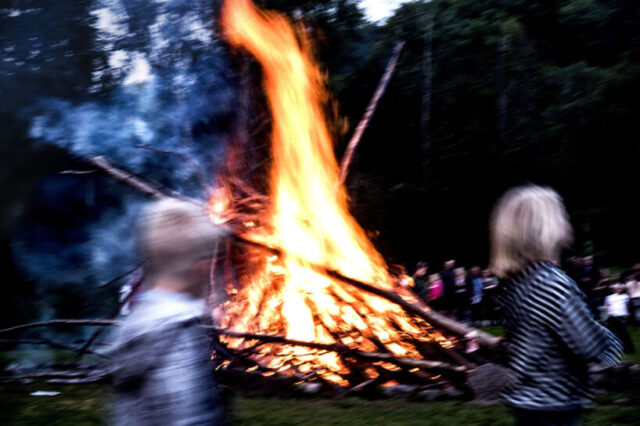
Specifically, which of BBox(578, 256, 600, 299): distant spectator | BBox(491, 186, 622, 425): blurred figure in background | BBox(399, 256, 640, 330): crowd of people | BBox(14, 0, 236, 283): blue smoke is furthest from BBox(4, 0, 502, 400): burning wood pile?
BBox(578, 256, 600, 299): distant spectator

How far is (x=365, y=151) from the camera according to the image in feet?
67.4

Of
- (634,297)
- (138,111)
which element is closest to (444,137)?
(634,297)

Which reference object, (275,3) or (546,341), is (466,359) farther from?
(275,3)

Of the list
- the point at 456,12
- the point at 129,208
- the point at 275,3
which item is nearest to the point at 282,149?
the point at 129,208

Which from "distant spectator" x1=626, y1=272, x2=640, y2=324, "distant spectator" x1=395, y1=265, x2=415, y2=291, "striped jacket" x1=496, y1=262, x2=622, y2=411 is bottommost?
"distant spectator" x1=626, y1=272, x2=640, y2=324

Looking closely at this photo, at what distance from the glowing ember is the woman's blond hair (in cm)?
417

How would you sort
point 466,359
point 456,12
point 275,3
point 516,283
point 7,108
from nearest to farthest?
1. point 516,283
2. point 466,359
3. point 7,108
4. point 275,3
5. point 456,12

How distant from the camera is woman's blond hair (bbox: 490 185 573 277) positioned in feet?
8.85

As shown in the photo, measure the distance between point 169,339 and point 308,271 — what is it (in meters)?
4.83

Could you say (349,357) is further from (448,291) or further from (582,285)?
(582,285)

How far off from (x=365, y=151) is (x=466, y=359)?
46.8 feet

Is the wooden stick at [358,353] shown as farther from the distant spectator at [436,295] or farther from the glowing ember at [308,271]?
the distant spectator at [436,295]

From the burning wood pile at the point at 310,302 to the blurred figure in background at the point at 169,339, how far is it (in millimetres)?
4462

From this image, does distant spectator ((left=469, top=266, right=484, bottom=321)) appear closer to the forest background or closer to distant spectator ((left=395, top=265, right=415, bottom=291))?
the forest background
